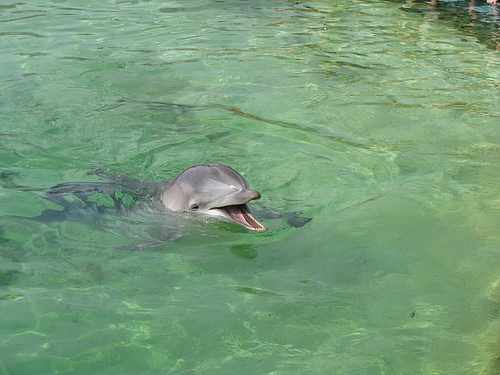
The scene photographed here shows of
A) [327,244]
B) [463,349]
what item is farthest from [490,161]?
[463,349]

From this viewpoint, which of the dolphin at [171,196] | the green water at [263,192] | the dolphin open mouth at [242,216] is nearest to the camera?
the green water at [263,192]

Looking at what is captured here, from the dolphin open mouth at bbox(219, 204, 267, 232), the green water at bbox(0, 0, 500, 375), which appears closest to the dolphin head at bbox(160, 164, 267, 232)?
the dolphin open mouth at bbox(219, 204, 267, 232)

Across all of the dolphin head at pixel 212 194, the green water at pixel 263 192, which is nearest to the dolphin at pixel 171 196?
the dolphin head at pixel 212 194

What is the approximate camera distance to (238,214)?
18.0 feet

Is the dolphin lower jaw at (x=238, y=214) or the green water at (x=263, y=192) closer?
the green water at (x=263, y=192)

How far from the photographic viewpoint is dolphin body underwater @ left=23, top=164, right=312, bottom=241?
5.40 metres

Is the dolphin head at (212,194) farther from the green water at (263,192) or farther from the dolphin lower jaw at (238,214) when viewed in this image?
the green water at (263,192)

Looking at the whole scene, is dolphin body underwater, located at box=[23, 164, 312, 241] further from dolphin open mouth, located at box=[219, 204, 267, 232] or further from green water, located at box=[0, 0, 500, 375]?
green water, located at box=[0, 0, 500, 375]

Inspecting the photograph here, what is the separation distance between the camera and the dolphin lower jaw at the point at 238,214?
5364 mm

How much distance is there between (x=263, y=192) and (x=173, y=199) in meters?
0.88

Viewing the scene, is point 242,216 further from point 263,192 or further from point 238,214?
point 263,192

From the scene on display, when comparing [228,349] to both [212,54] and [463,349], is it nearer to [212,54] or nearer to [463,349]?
[463,349]

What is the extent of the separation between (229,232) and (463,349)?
6.19 feet

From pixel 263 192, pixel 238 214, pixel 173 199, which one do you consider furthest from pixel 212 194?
pixel 263 192
